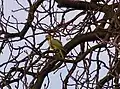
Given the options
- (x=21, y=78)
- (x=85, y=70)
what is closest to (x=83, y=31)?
(x=85, y=70)

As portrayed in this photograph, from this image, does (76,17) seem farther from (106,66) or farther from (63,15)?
(106,66)

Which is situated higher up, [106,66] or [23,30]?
[23,30]

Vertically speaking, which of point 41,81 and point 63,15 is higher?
point 63,15

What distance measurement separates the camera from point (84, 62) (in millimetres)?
3684

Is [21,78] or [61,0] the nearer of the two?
[21,78]

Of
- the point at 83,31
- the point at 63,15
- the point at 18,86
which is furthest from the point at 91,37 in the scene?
the point at 18,86

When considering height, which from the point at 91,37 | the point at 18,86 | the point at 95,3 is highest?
the point at 95,3

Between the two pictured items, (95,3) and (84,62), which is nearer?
(84,62)

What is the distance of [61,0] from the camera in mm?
4074

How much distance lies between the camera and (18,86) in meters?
3.76

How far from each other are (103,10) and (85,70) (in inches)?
19.4

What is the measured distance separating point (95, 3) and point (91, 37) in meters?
0.30

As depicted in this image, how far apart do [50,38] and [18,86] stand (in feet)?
1.45

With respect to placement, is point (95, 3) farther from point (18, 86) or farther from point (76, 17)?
point (18, 86)
